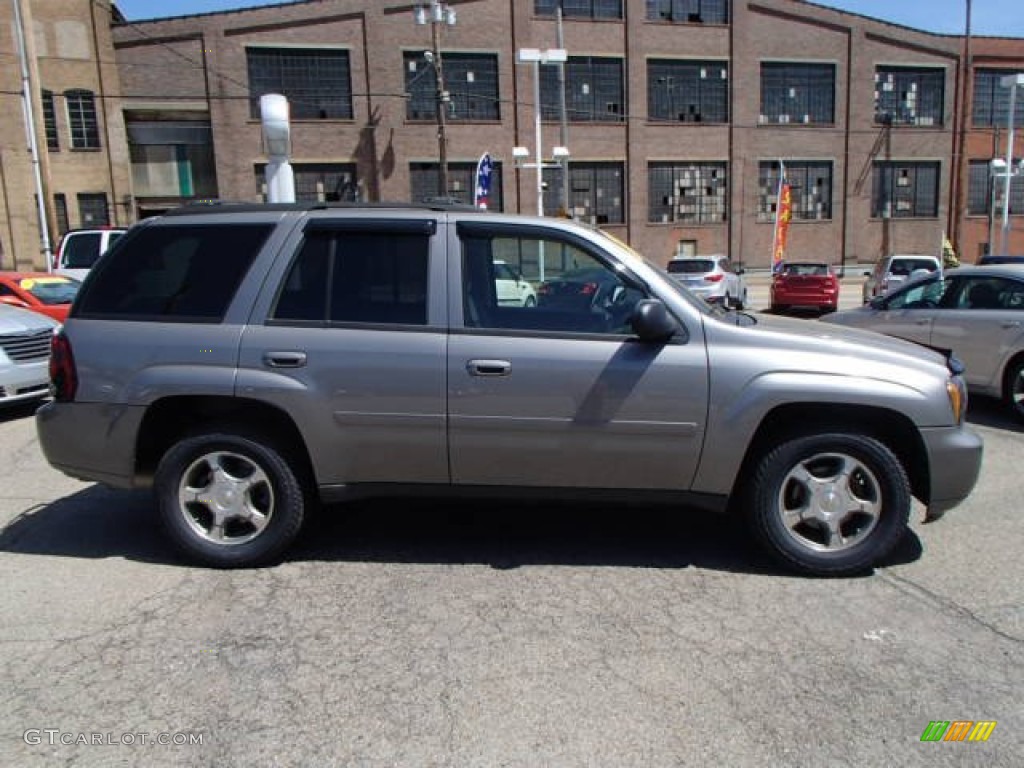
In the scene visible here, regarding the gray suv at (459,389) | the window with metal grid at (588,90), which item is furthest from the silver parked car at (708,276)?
the window with metal grid at (588,90)

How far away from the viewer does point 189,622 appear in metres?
3.59

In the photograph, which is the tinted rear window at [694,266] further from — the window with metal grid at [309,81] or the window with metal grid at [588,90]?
the window with metal grid at [309,81]

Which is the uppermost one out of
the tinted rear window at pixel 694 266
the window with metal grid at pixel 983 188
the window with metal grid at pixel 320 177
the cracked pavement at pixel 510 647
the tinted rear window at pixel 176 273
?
the window with metal grid at pixel 320 177

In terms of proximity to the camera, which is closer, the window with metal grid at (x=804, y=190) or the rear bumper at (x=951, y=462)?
the rear bumper at (x=951, y=462)

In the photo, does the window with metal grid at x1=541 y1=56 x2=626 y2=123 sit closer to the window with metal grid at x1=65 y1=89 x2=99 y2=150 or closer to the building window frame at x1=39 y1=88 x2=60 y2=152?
the window with metal grid at x1=65 y1=89 x2=99 y2=150

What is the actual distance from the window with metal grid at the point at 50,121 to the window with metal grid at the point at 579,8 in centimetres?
2261

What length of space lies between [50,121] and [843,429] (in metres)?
39.1

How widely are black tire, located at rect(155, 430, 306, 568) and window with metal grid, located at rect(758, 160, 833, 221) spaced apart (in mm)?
39245

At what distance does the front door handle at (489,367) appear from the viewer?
3.87 meters

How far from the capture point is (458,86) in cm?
3619

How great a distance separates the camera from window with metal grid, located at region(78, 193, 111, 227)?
34.8m

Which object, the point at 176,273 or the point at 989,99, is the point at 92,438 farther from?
the point at 989,99

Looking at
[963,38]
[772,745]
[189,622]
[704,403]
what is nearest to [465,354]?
[704,403]

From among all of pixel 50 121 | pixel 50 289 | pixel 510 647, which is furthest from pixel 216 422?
pixel 50 121
